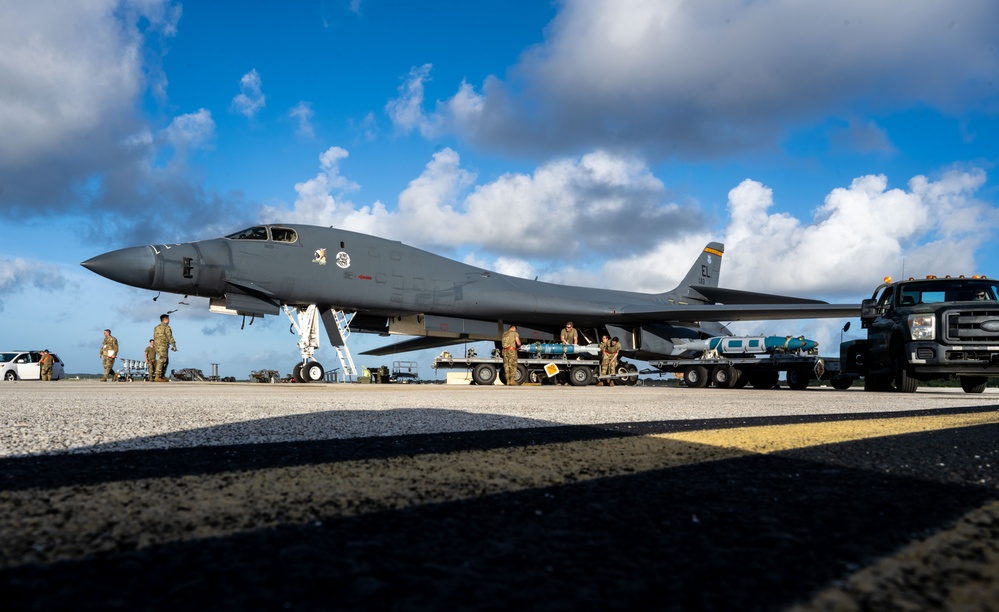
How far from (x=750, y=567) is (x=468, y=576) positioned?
0.57 metres

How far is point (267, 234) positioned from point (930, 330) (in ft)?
44.7

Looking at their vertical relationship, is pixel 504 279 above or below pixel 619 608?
above

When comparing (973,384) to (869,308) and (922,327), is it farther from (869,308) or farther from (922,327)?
(922,327)

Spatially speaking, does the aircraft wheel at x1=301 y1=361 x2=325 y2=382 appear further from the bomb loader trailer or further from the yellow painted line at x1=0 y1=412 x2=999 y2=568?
the yellow painted line at x1=0 y1=412 x2=999 y2=568

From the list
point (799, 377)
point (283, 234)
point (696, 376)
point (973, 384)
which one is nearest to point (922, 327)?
point (973, 384)

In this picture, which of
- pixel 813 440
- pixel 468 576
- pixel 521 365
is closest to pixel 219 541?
pixel 468 576

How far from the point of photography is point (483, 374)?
748 inches

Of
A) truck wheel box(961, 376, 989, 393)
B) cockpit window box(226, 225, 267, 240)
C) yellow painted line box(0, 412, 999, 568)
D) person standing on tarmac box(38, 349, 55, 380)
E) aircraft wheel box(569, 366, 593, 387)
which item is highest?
cockpit window box(226, 225, 267, 240)

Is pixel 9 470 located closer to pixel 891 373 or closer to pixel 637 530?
pixel 637 530

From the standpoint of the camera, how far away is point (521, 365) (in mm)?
18875

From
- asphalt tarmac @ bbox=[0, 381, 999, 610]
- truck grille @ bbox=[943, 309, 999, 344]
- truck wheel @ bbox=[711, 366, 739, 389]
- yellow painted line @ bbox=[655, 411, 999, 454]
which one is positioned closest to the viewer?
asphalt tarmac @ bbox=[0, 381, 999, 610]

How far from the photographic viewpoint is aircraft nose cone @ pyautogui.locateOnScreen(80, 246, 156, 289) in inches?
522

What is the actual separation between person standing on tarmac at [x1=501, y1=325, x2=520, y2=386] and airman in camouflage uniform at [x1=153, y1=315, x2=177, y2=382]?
29.2 ft

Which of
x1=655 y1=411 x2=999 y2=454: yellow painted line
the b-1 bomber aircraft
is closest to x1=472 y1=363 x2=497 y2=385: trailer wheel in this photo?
the b-1 bomber aircraft
